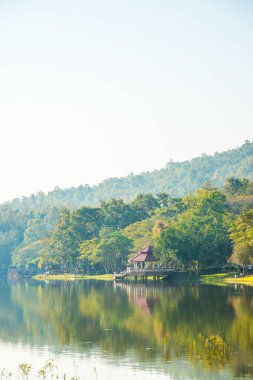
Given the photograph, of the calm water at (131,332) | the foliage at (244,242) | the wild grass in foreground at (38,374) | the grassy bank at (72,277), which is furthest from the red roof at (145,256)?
the wild grass in foreground at (38,374)

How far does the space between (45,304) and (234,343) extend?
38356mm

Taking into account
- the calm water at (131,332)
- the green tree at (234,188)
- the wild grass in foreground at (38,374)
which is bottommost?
the wild grass in foreground at (38,374)

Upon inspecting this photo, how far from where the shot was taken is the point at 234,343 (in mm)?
42156

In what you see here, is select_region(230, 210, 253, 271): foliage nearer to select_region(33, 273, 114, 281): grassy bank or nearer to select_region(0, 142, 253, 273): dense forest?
select_region(0, 142, 253, 273): dense forest

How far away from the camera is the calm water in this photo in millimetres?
36781

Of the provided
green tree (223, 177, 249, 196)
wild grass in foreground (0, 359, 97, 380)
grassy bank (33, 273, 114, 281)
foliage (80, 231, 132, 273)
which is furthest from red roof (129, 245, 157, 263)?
wild grass in foreground (0, 359, 97, 380)

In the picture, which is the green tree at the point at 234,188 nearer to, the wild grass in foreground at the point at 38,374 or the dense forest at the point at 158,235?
the dense forest at the point at 158,235

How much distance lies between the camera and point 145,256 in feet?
371

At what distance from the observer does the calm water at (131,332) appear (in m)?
36.8

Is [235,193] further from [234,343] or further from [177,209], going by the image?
[234,343]

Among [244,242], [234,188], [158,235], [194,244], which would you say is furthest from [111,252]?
[244,242]

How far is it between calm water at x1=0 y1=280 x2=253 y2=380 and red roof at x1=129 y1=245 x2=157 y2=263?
28.5 m

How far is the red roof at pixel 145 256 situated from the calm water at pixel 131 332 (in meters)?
28.5

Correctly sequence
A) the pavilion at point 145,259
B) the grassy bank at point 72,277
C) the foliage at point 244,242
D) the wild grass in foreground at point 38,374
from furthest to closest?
the grassy bank at point 72,277 < the pavilion at point 145,259 < the foliage at point 244,242 < the wild grass in foreground at point 38,374
